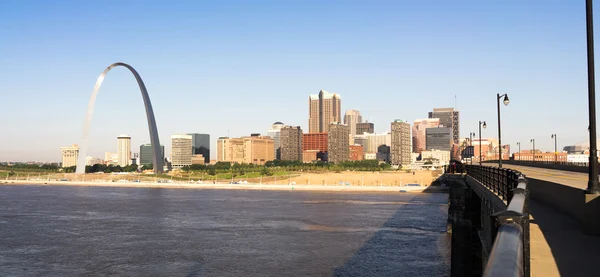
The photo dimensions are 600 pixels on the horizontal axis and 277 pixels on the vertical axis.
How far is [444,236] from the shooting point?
56.0 meters

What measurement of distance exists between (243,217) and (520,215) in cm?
6934

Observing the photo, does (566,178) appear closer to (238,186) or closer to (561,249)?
(561,249)

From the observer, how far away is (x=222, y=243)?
49.6 m

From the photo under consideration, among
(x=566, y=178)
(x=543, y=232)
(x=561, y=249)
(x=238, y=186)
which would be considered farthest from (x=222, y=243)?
(x=238, y=186)

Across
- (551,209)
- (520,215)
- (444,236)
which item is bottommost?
(444,236)

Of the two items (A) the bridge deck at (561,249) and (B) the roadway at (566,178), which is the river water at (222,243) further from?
(A) the bridge deck at (561,249)

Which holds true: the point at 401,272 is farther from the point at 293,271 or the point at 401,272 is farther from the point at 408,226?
the point at 408,226

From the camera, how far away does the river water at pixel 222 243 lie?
3884 cm

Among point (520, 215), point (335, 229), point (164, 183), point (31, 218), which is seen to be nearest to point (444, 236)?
point (335, 229)

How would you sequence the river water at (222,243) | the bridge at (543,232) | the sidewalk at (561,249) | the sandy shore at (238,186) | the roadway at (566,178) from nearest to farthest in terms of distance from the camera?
the bridge at (543,232)
the sidewalk at (561,249)
the roadway at (566,178)
the river water at (222,243)
the sandy shore at (238,186)

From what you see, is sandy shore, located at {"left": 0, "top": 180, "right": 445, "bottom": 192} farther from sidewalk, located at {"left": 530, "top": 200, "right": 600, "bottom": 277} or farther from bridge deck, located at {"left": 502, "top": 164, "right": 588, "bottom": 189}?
sidewalk, located at {"left": 530, "top": 200, "right": 600, "bottom": 277}

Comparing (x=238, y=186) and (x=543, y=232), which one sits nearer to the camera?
(x=543, y=232)

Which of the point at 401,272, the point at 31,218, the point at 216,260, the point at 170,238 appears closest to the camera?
the point at 401,272

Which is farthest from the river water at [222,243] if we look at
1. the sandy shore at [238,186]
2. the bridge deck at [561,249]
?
the sandy shore at [238,186]
